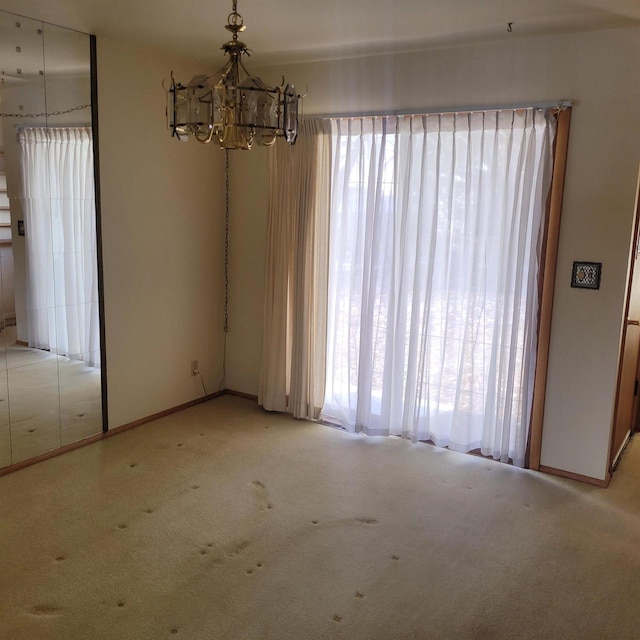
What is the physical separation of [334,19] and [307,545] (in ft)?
9.39

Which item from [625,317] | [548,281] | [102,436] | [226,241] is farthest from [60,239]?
[625,317]

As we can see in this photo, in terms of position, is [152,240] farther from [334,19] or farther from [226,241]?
[334,19]

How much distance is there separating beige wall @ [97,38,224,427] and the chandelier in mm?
1945

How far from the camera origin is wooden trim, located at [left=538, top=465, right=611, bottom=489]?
12.9 feet

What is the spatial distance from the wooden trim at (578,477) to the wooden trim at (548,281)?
6 centimetres

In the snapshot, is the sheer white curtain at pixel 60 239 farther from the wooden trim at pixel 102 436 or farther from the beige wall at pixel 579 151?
the beige wall at pixel 579 151

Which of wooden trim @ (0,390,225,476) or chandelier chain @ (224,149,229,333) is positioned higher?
chandelier chain @ (224,149,229,333)

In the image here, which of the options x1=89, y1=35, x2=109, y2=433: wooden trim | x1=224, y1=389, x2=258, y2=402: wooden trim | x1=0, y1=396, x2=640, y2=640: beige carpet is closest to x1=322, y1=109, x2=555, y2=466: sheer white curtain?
x1=0, y1=396, x2=640, y2=640: beige carpet

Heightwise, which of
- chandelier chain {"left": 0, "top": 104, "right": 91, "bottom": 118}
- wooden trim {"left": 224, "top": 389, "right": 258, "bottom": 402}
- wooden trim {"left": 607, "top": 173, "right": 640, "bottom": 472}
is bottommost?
wooden trim {"left": 224, "top": 389, "right": 258, "bottom": 402}

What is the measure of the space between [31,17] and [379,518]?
136 inches

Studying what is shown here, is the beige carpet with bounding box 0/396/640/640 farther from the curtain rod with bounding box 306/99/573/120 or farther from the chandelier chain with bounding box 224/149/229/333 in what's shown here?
the curtain rod with bounding box 306/99/573/120

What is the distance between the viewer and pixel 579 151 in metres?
3.77

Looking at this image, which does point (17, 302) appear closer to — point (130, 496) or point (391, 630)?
point (130, 496)

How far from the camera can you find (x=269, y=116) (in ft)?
8.21
